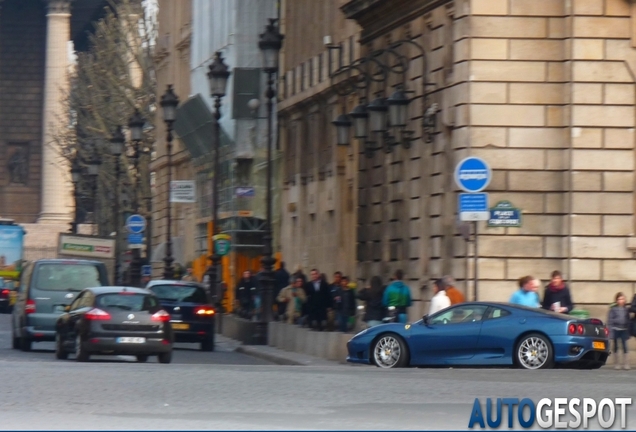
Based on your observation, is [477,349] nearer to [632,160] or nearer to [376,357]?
[376,357]

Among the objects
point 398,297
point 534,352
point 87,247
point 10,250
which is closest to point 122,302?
point 398,297

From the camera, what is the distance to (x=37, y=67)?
111000 millimetres

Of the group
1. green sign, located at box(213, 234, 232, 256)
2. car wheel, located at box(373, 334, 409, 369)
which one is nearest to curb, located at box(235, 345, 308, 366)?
car wheel, located at box(373, 334, 409, 369)

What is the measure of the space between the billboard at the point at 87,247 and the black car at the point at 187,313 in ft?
74.3

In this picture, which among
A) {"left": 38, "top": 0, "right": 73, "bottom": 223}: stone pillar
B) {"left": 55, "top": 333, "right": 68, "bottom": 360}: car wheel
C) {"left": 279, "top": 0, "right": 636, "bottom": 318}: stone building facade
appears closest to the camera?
{"left": 55, "top": 333, "right": 68, "bottom": 360}: car wheel

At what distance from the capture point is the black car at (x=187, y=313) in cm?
3450

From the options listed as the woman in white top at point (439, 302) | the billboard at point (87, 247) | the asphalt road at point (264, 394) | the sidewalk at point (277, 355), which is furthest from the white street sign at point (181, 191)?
the asphalt road at point (264, 394)

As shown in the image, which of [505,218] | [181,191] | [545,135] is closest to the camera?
[505,218]

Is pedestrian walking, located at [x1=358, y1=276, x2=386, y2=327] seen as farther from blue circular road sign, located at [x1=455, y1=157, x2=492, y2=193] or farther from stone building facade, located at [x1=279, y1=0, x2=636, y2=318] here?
blue circular road sign, located at [x1=455, y1=157, x2=492, y2=193]

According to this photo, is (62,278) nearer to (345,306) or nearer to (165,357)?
(165,357)

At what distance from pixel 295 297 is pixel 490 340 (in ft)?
45.0

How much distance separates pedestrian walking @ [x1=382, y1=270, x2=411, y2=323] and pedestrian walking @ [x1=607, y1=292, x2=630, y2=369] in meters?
4.69

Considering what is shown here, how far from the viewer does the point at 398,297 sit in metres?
31.0

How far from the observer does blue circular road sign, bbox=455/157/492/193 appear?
25734 mm
